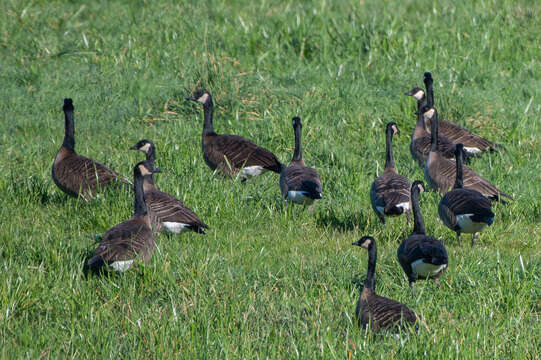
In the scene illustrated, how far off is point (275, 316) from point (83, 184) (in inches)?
149

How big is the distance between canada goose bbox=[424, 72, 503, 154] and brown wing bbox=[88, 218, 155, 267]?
5.56 m

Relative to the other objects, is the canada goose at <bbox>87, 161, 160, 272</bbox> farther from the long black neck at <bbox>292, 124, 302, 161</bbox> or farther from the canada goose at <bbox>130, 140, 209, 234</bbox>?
the long black neck at <bbox>292, 124, 302, 161</bbox>

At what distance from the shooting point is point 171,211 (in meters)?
7.64

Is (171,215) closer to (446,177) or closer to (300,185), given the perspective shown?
(300,185)

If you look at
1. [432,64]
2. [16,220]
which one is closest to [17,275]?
[16,220]

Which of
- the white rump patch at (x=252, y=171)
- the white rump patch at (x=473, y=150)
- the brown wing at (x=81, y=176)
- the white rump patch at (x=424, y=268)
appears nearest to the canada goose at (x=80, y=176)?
the brown wing at (x=81, y=176)

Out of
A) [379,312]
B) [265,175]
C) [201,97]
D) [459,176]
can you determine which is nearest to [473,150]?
[459,176]

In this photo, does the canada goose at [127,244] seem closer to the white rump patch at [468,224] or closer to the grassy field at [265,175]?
the grassy field at [265,175]

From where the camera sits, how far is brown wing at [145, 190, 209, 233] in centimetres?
751

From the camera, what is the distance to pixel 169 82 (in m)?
13.1

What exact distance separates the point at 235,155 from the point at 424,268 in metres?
4.48

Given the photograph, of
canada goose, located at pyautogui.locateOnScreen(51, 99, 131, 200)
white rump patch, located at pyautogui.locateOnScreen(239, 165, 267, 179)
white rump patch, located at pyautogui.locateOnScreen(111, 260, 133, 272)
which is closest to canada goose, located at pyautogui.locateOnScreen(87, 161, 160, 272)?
white rump patch, located at pyautogui.locateOnScreen(111, 260, 133, 272)

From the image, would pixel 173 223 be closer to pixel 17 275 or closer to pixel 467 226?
pixel 17 275

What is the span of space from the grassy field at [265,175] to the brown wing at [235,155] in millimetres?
268
